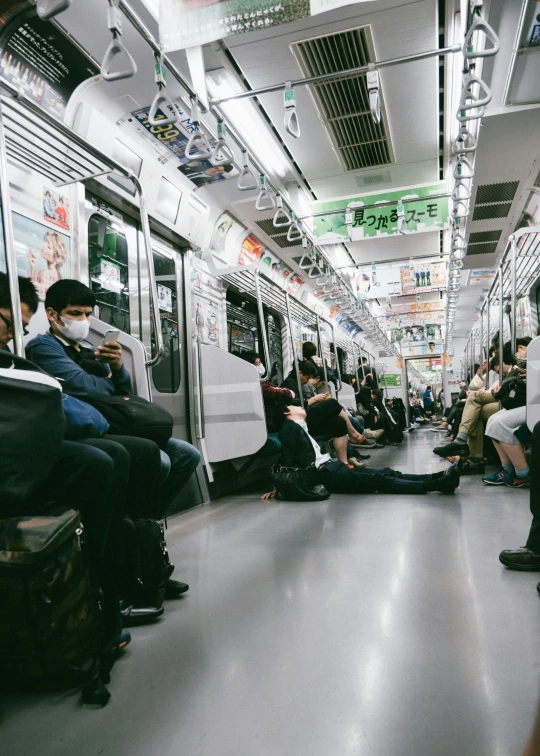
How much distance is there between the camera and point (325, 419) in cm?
551

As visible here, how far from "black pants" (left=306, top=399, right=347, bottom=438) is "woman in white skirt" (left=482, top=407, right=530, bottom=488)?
1.59 metres

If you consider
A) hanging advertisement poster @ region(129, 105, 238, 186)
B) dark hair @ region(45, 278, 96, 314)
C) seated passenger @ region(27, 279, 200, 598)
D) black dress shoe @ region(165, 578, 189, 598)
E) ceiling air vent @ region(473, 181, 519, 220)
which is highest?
ceiling air vent @ region(473, 181, 519, 220)

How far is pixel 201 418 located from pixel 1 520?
341cm

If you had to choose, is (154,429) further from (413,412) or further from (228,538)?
(413,412)

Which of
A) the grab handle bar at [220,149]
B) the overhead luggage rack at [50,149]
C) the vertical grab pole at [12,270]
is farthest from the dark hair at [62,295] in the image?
the grab handle bar at [220,149]

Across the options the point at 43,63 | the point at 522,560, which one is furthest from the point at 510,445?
the point at 43,63

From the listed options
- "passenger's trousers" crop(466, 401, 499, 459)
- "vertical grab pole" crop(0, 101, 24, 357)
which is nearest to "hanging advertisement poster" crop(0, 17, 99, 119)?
Answer: "vertical grab pole" crop(0, 101, 24, 357)

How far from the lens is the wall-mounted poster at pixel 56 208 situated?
3113 millimetres

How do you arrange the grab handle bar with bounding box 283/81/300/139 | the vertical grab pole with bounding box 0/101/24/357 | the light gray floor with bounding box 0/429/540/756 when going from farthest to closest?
the grab handle bar with bounding box 283/81/300/139
the vertical grab pole with bounding box 0/101/24/357
the light gray floor with bounding box 0/429/540/756

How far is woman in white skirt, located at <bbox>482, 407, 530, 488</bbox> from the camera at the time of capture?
4.34 m

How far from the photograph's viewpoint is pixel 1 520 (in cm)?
136

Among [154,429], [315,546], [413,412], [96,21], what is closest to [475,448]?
[315,546]

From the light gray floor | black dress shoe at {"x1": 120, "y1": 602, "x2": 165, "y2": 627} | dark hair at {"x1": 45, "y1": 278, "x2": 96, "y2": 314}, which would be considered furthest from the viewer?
dark hair at {"x1": 45, "y1": 278, "x2": 96, "y2": 314}

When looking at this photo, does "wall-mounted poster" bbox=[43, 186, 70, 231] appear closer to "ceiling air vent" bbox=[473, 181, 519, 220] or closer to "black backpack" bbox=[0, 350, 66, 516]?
"black backpack" bbox=[0, 350, 66, 516]
